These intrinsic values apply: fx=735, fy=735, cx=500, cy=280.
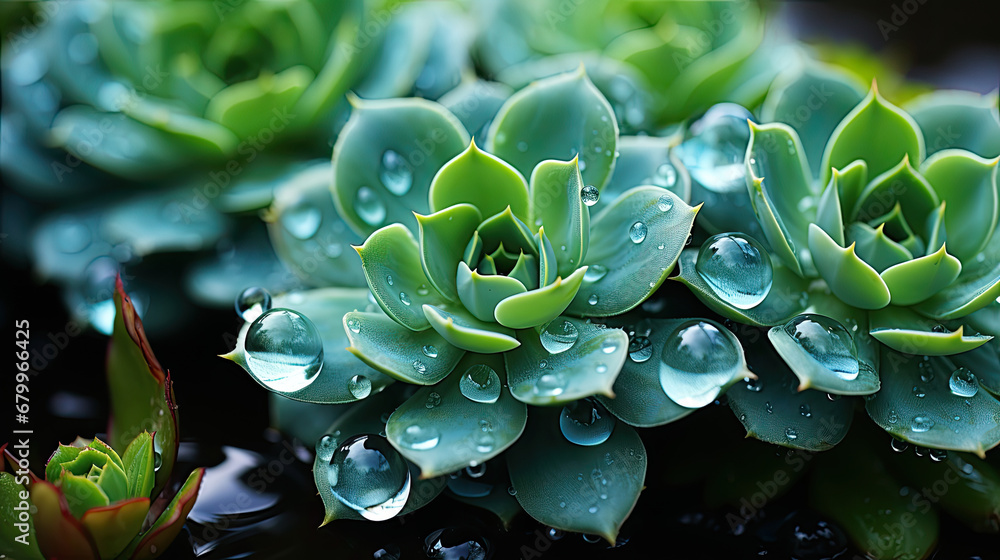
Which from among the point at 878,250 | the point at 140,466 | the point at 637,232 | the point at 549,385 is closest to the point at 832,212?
the point at 878,250

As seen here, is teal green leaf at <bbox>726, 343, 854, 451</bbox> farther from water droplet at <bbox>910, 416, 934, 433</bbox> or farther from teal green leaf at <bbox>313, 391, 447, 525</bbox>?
teal green leaf at <bbox>313, 391, 447, 525</bbox>

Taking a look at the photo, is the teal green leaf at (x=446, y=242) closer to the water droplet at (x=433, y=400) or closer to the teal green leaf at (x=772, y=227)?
the water droplet at (x=433, y=400)

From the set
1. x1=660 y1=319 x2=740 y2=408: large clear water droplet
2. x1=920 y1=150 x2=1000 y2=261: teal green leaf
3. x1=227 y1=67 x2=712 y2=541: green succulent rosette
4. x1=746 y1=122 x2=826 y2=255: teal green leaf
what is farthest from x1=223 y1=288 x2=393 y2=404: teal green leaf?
x1=920 y1=150 x2=1000 y2=261: teal green leaf

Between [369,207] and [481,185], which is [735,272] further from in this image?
[369,207]

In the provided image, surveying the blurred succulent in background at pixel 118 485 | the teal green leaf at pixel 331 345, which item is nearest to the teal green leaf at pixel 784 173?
the teal green leaf at pixel 331 345

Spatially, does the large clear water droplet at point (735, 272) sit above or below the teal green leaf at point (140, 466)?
above

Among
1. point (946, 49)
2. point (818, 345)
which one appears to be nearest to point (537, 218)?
point (818, 345)
